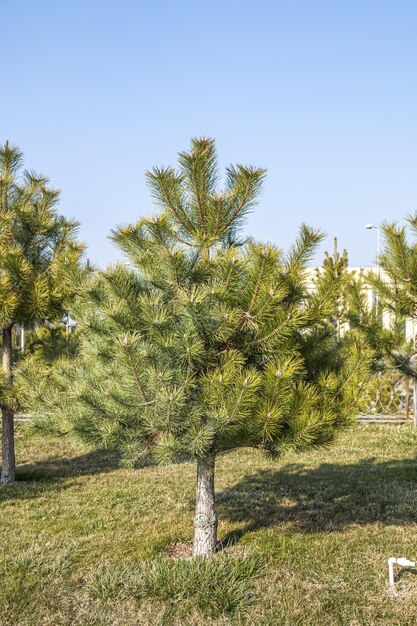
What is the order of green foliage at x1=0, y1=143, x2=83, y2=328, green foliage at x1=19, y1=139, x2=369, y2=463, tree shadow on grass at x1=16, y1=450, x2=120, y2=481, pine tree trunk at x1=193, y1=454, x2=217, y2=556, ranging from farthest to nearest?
tree shadow on grass at x1=16, y1=450, x2=120, y2=481 → green foliage at x1=0, y1=143, x2=83, y2=328 → pine tree trunk at x1=193, y1=454, x2=217, y2=556 → green foliage at x1=19, y1=139, x2=369, y2=463

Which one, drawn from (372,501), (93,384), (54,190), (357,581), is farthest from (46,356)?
(357,581)

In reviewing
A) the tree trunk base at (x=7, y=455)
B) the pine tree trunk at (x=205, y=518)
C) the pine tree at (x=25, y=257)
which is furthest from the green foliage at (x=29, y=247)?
the pine tree trunk at (x=205, y=518)

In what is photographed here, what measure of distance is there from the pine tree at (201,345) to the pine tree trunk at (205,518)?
0.03m

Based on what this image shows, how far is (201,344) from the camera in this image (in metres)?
4.99

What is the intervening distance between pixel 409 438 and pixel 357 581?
27.3 feet

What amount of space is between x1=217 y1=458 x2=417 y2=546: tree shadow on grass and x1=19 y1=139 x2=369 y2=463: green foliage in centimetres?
218

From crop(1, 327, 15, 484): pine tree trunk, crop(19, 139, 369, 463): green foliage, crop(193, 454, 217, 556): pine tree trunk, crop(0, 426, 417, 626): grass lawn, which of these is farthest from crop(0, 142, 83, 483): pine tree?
crop(193, 454, 217, 556): pine tree trunk

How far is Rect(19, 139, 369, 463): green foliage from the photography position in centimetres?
496

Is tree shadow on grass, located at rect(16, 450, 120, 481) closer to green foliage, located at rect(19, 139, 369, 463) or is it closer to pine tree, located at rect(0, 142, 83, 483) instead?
pine tree, located at rect(0, 142, 83, 483)

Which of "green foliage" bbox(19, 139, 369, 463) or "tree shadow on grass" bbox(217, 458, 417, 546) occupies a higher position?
"green foliage" bbox(19, 139, 369, 463)

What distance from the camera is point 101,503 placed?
27.3 feet

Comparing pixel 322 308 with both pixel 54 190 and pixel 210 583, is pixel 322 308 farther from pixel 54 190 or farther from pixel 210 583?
pixel 54 190

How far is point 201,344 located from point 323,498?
15.2 feet

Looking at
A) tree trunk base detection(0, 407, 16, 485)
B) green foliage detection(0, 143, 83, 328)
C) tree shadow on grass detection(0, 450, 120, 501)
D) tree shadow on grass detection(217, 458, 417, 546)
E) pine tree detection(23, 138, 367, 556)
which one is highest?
green foliage detection(0, 143, 83, 328)
